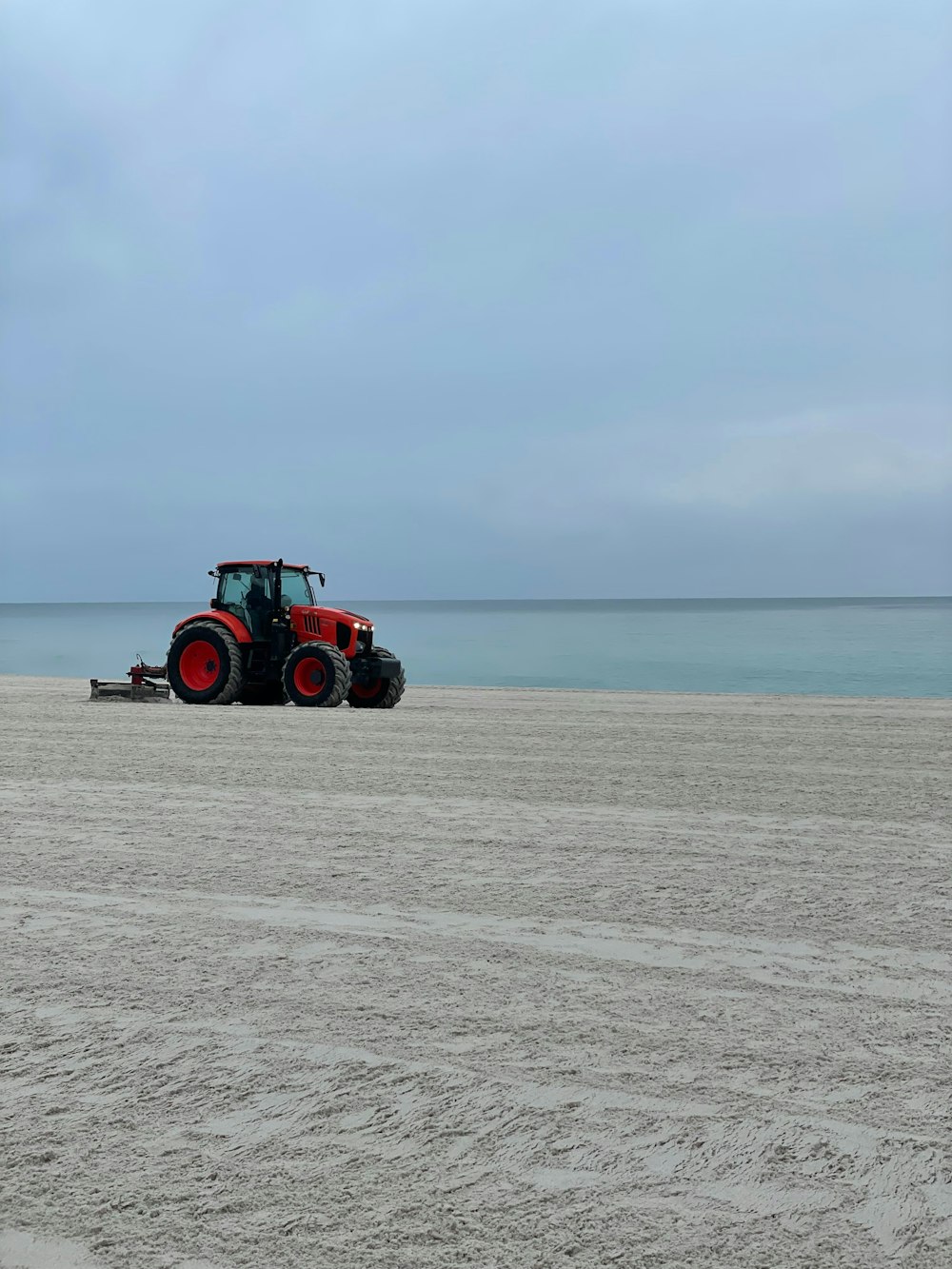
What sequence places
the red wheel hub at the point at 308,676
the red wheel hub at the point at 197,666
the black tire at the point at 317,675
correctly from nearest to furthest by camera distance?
the black tire at the point at 317,675
the red wheel hub at the point at 308,676
the red wheel hub at the point at 197,666

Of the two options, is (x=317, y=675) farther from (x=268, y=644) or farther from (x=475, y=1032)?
(x=475, y=1032)

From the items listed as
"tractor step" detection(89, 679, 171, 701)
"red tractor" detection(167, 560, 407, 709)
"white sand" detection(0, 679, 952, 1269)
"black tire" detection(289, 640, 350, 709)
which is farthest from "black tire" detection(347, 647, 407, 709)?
"white sand" detection(0, 679, 952, 1269)

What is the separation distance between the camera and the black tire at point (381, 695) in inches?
666

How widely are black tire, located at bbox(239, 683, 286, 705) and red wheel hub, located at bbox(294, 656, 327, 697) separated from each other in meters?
1.39

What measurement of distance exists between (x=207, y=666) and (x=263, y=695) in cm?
117

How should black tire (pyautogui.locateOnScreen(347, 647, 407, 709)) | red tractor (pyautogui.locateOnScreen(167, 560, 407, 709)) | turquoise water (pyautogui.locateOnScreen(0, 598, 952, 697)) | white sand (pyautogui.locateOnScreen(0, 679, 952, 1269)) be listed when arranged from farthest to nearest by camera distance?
turquoise water (pyautogui.locateOnScreen(0, 598, 952, 697)) < black tire (pyautogui.locateOnScreen(347, 647, 407, 709)) < red tractor (pyautogui.locateOnScreen(167, 560, 407, 709)) < white sand (pyautogui.locateOnScreen(0, 679, 952, 1269))

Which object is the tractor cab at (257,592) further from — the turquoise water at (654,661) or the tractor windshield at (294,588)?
the turquoise water at (654,661)

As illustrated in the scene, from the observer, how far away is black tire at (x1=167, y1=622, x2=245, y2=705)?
16250 mm

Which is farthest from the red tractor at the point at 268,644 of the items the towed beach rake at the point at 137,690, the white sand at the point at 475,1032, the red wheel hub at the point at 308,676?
the white sand at the point at 475,1032

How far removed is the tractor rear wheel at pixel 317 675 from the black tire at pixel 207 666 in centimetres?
83

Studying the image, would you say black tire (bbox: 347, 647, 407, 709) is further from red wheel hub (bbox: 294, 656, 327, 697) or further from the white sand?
the white sand

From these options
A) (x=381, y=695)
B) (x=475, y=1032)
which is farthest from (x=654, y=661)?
(x=475, y=1032)

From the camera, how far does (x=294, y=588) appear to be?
661 inches

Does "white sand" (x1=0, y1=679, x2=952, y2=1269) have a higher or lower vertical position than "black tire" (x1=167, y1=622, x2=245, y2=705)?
lower
